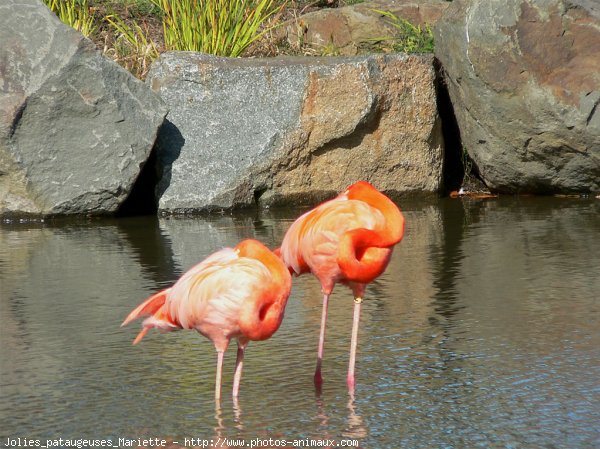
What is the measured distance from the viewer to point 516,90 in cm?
913

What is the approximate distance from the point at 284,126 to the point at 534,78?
6.93 ft

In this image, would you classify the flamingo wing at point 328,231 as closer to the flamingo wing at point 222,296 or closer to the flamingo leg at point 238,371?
the flamingo wing at point 222,296

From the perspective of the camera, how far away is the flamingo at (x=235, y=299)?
4.02 m

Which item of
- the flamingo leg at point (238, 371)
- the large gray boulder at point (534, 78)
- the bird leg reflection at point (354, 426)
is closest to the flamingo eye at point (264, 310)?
the flamingo leg at point (238, 371)

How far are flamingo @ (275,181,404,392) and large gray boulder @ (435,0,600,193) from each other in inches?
189

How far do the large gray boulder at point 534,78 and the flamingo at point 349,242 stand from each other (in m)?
4.80

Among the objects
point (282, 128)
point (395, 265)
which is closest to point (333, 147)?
point (282, 128)

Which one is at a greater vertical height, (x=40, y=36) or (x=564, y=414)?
(x=40, y=36)

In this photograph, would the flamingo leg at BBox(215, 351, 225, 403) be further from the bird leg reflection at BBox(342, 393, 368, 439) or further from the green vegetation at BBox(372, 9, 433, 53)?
the green vegetation at BBox(372, 9, 433, 53)

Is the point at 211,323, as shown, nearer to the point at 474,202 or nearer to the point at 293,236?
the point at 293,236

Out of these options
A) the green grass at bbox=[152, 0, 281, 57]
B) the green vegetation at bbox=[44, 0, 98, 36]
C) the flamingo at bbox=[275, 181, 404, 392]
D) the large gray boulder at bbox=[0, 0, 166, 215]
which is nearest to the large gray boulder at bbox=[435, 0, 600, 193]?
the green grass at bbox=[152, 0, 281, 57]

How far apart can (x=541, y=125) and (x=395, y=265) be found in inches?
108

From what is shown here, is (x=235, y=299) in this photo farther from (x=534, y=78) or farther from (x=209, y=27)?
(x=209, y=27)

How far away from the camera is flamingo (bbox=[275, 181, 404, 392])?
4254 millimetres
